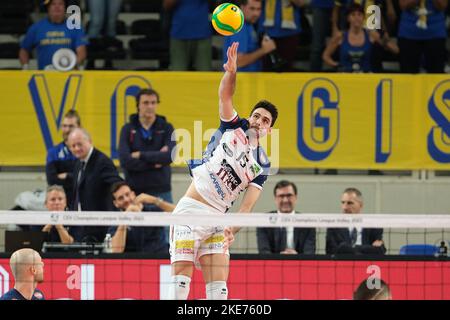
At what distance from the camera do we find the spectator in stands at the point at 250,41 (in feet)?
53.8

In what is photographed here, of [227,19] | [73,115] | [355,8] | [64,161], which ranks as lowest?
[64,161]

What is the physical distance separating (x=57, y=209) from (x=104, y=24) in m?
4.64

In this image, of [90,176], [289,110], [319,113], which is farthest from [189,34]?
[90,176]

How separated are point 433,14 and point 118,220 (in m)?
7.39

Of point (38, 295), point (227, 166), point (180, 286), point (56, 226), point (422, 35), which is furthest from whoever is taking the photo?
point (422, 35)

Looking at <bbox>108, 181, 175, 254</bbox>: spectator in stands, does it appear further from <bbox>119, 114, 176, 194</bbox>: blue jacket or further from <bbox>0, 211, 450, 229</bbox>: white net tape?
<bbox>0, 211, 450, 229</bbox>: white net tape

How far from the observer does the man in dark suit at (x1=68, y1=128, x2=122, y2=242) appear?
1445cm

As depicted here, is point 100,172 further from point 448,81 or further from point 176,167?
point 448,81

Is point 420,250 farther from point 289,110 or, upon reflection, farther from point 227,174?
point 227,174

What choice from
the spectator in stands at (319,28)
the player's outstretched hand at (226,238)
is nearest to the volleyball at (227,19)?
the player's outstretched hand at (226,238)

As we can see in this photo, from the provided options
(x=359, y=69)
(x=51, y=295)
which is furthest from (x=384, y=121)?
(x=51, y=295)

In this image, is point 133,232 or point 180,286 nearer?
point 180,286

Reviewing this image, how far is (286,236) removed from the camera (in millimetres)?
13727

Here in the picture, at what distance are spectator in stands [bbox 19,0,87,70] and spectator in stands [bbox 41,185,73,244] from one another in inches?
130
